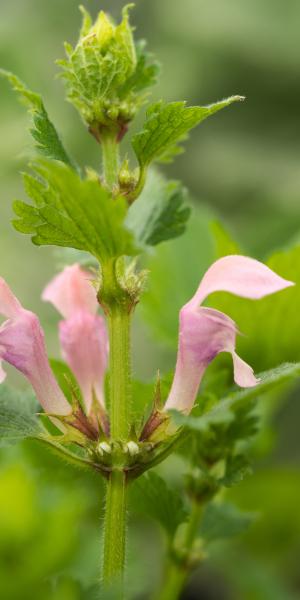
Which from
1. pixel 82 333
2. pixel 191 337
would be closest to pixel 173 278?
pixel 82 333

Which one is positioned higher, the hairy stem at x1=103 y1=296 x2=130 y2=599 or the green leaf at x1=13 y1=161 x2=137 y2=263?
the green leaf at x1=13 y1=161 x2=137 y2=263

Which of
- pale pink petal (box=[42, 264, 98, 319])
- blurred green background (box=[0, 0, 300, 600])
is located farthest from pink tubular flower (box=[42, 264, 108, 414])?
blurred green background (box=[0, 0, 300, 600])

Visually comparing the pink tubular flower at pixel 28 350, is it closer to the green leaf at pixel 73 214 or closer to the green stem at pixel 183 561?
the green leaf at pixel 73 214

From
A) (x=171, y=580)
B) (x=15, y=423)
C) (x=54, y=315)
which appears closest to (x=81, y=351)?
(x=15, y=423)

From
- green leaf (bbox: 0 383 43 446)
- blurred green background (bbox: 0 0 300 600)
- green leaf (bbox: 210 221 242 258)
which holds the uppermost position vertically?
green leaf (bbox: 210 221 242 258)

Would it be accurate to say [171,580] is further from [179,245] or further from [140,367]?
[140,367]

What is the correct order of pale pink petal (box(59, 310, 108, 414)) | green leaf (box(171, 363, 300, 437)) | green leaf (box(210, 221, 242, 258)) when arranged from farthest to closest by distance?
1. green leaf (box(210, 221, 242, 258))
2. pale pink petal (box(59, 310, 108, 414))
3. green leaf (box(171, 363, 300, 437))

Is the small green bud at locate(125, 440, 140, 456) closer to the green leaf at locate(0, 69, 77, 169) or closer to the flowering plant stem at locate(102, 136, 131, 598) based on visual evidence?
the flowering plant stem at locate(102, 136, 131, 598)
